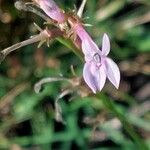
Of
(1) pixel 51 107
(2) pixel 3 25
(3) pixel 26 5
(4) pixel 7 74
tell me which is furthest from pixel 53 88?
(3) pixel 26 5

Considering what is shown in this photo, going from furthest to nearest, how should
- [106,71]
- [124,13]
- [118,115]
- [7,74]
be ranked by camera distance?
1. [124,13]
2. [7,74]
3. [118,115]
4. [106,71]

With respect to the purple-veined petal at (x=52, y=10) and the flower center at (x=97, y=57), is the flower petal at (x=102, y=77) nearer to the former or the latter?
the flower center at (x=97, y=57)

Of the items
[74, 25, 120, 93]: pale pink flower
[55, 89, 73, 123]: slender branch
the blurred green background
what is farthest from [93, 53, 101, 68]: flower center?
the blurred green background

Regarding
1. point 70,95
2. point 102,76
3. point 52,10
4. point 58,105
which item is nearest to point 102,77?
point 102,76

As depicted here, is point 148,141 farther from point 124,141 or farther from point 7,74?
point 7,74

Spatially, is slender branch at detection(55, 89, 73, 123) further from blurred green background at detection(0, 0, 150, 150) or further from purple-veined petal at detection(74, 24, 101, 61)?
blurred green background at detection(0, 0, 150, 150)

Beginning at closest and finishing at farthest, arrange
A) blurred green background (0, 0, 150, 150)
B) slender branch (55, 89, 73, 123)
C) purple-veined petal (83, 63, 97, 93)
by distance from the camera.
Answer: purple-veined petal (83, 63, 97, 93), slender branch (55, 89, 73, 123), blurred green background (0, 0, 150, 150)
